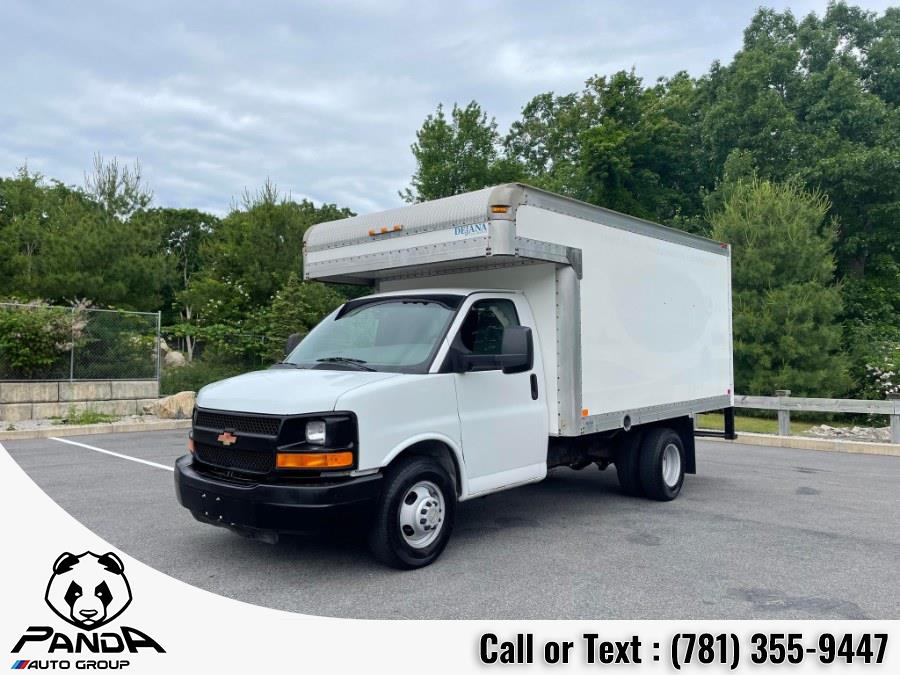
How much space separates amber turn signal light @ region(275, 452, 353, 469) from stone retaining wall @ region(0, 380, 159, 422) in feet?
41.8

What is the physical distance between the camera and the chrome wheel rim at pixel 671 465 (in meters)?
8.09

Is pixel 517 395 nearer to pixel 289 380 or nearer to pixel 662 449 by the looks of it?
pixel 289 380

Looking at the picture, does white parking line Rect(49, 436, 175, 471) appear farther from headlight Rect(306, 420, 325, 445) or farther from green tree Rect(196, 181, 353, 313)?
green tree Rect(196, 181, 353, 313)

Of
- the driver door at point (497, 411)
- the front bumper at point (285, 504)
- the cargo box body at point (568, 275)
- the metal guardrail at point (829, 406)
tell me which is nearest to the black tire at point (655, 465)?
the cargo box body at point (568, 275)

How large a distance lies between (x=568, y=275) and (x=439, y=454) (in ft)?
6.85

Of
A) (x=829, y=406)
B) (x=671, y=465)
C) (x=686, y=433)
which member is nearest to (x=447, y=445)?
(x=671, y=465)

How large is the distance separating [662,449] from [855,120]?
28340 millimetres

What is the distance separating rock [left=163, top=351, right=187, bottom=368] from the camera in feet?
66.6

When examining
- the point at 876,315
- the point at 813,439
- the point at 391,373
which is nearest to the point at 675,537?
the point at 391,373

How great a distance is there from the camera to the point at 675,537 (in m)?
6.42

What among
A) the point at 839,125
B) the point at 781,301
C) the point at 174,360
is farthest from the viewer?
the point at 839,125

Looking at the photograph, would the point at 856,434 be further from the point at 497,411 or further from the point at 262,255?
the point at 262,255

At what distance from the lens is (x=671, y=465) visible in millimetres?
8266

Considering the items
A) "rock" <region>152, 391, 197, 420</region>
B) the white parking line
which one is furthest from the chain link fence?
the white parking line
